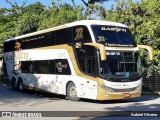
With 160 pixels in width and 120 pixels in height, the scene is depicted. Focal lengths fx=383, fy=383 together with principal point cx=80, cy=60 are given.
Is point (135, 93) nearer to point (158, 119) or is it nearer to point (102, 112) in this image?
point (102, 112)

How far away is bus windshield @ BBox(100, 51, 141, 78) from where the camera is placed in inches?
687

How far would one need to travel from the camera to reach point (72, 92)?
19531 mm

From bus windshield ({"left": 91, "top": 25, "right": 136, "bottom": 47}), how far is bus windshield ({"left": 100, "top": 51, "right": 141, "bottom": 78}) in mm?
496

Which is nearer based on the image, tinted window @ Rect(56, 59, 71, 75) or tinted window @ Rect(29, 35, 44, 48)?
tinted window @ Rect(56, 59, 71, 75)

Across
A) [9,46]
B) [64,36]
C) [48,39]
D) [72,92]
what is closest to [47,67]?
[48,39]

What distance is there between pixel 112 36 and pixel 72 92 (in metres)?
3.60

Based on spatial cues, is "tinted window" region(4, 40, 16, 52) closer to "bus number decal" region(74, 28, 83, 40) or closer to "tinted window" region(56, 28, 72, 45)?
"tinted window" region(56, 28, 72, 45)

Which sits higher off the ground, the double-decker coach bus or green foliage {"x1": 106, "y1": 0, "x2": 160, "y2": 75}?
green foliage {"x1": 106, "y1": 0, "x2": 160, "y2": 75}

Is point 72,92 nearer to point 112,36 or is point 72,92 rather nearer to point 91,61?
point 91,61

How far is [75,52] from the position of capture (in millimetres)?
19016

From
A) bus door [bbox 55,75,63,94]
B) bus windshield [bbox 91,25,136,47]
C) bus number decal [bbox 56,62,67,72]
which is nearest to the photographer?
bus windshield [bbox 91,25,136,47]

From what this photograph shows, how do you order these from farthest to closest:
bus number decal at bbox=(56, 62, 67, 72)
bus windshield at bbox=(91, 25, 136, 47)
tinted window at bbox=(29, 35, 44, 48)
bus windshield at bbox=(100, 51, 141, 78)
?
tinted window at bbox=(29, 35, 44, 48), bus number decal at bbox=(56, 62, 67, 72), bus windshield at bbox=(91, 25, 136, 47), bus windshield at bbox=(100, 51, 141, 78)

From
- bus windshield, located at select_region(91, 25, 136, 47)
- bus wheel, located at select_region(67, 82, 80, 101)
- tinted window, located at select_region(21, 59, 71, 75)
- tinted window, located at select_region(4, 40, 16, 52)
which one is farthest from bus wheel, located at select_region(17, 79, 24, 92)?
bus windshield, located at select_region(91, 25, 136, 47)

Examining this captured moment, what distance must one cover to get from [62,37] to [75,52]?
5.71 feet
